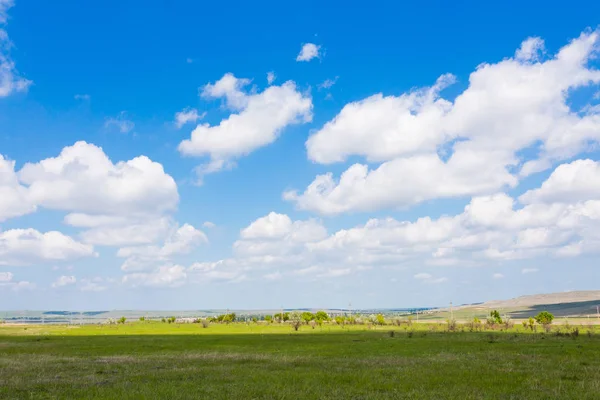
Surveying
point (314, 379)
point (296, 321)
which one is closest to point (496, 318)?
point (296, 321)

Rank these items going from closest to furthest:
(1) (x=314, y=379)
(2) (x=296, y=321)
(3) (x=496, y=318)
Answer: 1. (1) (x=314, y=379)
2. (3) (x=496, y=318)
3. (2) (x=296, y=321)

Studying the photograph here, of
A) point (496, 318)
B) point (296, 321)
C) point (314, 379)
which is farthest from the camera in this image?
point (296, 321)

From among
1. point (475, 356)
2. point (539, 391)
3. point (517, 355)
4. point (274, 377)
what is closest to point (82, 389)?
point (274, 377)

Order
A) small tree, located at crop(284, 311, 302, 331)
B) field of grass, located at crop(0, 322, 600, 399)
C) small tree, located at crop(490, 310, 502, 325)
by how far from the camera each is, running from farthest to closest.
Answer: small tree, located at crop(490, 310, 502, 325), small tree, located at crop(284, 311, 302, 331), field of grass, located at crop(0, 322, 600, 399)

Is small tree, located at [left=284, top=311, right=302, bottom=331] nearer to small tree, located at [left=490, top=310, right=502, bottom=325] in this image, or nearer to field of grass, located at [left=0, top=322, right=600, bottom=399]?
small tree, located at [left=490, top=310, right=502, bottom=325]

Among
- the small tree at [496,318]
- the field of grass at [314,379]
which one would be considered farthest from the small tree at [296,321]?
the field of grass at [314,379]

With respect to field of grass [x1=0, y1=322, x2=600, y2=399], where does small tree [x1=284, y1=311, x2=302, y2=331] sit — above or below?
below

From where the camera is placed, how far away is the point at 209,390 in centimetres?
2009

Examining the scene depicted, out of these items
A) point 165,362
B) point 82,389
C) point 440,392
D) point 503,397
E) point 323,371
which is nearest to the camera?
point 503,397

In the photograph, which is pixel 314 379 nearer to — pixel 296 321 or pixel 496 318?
pixel 496 318

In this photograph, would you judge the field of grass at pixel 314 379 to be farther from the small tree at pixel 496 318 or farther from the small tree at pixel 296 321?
the small tree at pixel 496 318

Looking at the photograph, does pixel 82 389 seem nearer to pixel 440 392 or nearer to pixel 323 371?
pixel 323 371

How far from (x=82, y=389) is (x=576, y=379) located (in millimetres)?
21280

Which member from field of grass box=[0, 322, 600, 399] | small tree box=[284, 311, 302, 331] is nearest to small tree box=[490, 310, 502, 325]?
small tree box=[284, 311, 302, 331]
